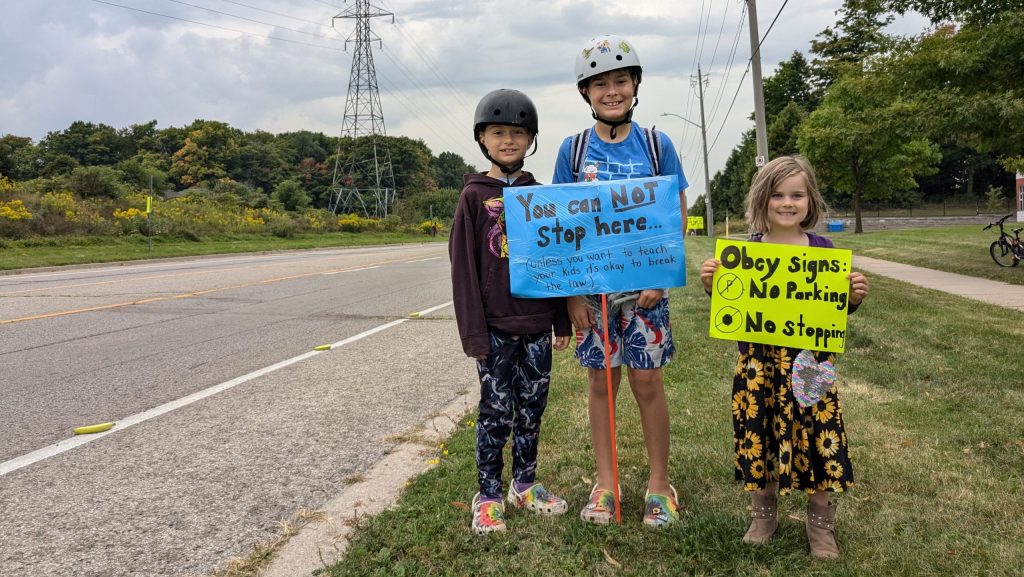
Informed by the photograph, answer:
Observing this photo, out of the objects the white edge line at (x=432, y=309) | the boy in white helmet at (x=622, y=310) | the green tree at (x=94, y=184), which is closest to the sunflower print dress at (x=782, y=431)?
the boy in white helmet at (x=622, y=310)

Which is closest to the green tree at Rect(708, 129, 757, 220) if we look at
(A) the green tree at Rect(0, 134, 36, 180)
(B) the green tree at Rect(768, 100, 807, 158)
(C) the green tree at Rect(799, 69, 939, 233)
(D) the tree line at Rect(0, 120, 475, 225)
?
(B) the green tree at Rect(768, 100, 807, 158)

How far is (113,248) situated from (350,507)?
2397 cm

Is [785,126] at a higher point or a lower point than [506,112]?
higher

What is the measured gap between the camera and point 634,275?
3.01 metres

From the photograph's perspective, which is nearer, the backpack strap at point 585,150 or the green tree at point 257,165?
the backpack strap at point 585,150

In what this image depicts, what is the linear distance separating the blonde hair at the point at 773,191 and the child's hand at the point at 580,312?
796mm

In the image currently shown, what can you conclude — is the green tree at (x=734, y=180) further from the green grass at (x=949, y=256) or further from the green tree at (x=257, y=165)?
the green tree at (x=257, y=165)

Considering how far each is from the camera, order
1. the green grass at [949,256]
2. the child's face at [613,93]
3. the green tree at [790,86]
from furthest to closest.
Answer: the green tree at [790,86] < the green grass at [949,256] < the child's face at [613,93]

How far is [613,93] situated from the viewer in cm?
308

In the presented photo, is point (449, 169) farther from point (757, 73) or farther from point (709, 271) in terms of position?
point (709, 271)

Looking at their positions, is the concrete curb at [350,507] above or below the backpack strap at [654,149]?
below

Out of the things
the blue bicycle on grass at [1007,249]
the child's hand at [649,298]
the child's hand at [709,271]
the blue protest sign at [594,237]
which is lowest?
the blue bicycle on grass at [1007,249]

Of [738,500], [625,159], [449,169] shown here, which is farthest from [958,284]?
[449,169]

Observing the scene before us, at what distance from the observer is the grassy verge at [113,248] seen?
19.5 metres
